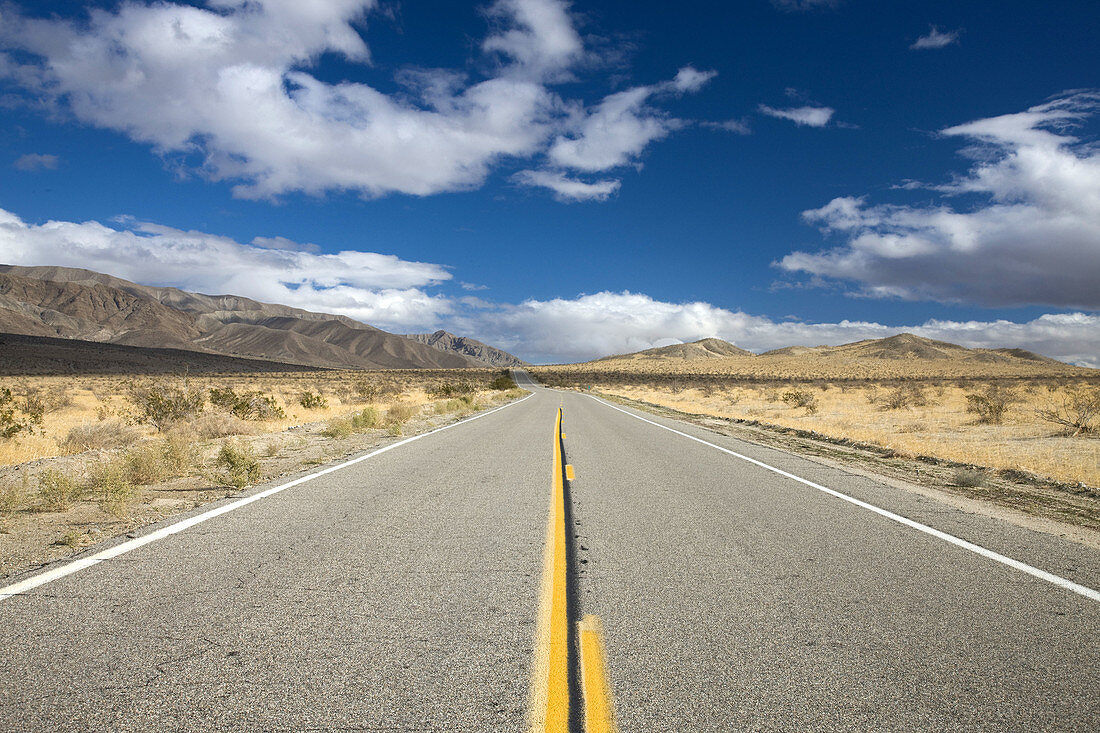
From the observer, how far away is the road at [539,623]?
2.69 m

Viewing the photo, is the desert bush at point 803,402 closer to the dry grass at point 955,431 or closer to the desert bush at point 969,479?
the dry grass at point 955,431

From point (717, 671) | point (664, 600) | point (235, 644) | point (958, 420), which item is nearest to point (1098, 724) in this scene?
point (717, 671)

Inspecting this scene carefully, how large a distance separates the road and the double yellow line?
0.12 feet

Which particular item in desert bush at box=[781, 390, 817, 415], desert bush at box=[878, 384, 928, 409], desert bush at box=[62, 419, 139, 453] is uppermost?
desert bush at box=[878, 384, 928, 409]

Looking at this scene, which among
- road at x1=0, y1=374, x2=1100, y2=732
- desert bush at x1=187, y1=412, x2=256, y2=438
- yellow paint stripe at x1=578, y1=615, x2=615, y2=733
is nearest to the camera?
yellow paint stripe at x1=578, y1=615, x2=615, y2=733

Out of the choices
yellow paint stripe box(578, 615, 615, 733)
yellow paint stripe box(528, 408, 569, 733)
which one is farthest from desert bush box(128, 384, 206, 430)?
yellow paint stripe box(578, 615, 615, 733)

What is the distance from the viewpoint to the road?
2.69 metres

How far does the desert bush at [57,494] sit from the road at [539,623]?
59.9 inches

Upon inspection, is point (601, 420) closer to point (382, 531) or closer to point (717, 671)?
point (382, 531)

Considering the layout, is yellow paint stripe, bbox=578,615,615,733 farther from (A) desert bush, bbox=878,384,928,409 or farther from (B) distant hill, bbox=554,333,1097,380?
(B) distant hill, bbox=554,333,1097,380

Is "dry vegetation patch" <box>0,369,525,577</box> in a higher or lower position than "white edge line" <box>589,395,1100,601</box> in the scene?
lower

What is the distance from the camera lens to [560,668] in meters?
3.01

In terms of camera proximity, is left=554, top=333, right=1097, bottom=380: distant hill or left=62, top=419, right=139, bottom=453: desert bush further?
left=554, top=333, right=1097, bottom=380: distant hill

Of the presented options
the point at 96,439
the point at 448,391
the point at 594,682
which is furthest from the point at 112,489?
the point at 448,391
